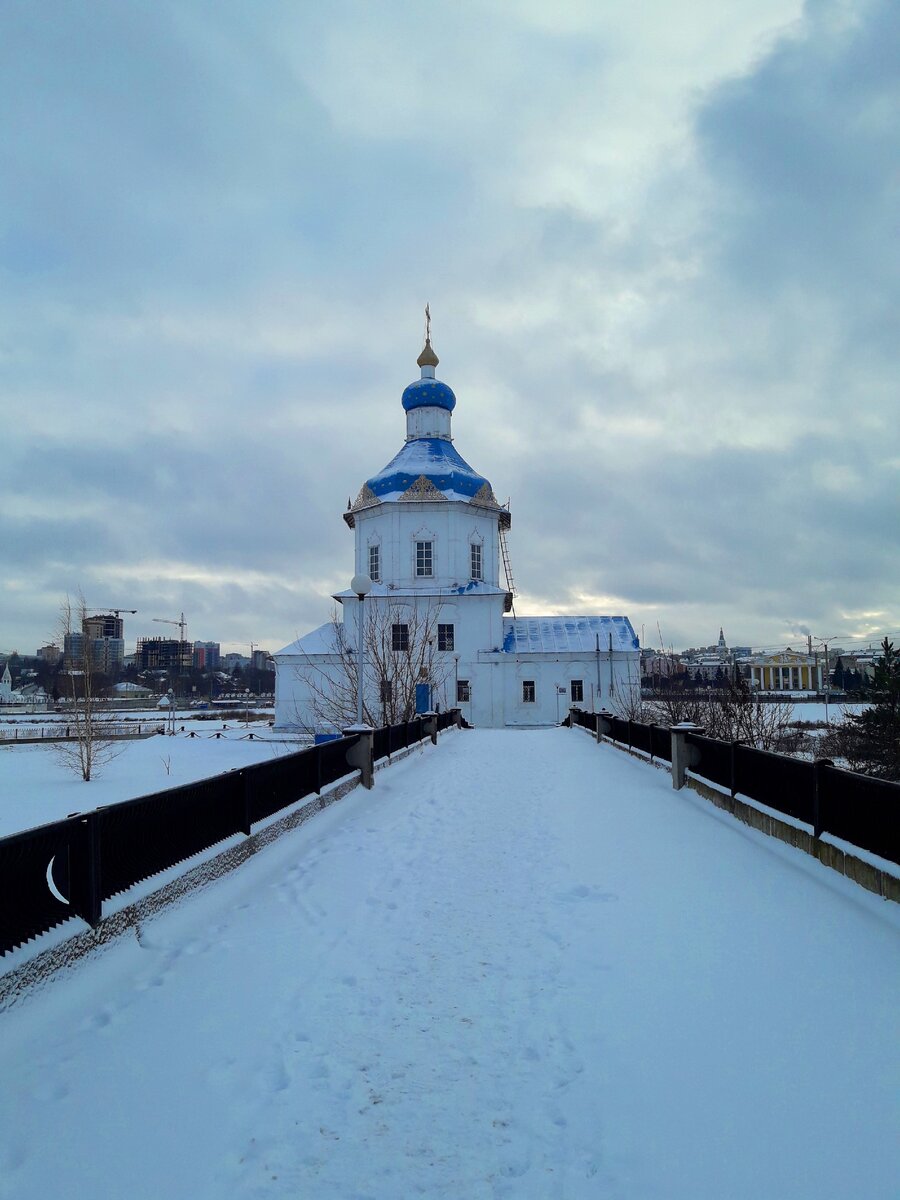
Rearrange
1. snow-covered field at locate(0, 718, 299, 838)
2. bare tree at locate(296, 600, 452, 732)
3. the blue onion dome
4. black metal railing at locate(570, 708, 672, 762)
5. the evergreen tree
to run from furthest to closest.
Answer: the blue onion dome → bare tree at locate(296, 600, 452, 732) → the evergreen tree → snow-covered field at locate(0, 718, 299, 838) → black metal railing at locate(570, 708, 672, 762)

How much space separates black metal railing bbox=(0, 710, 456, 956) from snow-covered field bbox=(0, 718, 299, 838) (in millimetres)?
9799

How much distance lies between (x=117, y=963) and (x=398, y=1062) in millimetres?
2185

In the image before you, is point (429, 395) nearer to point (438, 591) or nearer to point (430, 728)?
point (438, 591)

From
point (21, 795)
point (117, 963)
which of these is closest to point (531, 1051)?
point (117, 963)

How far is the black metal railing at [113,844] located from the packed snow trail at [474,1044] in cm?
39

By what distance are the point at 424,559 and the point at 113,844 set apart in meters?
35.8

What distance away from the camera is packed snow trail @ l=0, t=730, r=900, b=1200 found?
10.0 ft

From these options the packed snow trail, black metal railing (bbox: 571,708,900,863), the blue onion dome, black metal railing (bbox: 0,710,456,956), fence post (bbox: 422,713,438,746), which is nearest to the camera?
the packed snow trail

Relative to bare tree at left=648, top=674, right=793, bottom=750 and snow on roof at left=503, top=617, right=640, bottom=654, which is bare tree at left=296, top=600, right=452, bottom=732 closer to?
snow on roof at left=503, top=617, right=640, bottom=654

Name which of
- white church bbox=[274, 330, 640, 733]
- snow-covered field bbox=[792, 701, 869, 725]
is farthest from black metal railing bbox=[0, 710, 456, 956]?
snow-covered field bbox=[792, 701, 869, 725]

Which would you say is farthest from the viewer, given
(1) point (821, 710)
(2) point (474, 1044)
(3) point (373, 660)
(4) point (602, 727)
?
(1) point (821, 710)

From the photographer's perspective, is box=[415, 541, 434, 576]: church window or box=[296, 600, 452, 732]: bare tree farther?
box=[415, 541, 434, 576]: church window

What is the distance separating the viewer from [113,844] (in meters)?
5.43

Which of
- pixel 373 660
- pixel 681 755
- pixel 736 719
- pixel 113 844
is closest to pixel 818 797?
pixel 681 755
